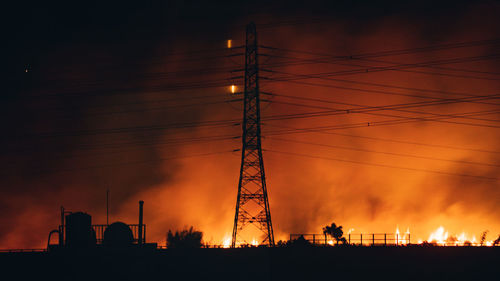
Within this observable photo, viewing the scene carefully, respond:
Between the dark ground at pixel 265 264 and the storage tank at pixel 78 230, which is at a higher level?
the storage tank at pixel 78 230

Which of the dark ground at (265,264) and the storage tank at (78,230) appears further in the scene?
the storage tank at (78,230)

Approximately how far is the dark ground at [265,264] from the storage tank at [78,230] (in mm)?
5093

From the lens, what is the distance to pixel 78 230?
5244 cm

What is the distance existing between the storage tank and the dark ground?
5.09 metres

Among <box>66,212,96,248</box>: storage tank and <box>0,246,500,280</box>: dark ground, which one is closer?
<box>0,246,500,280</box>: dark ground

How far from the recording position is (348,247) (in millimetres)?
49812

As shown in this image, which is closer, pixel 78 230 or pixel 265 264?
pixel 265 264

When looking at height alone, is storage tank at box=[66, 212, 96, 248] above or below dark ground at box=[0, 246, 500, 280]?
above

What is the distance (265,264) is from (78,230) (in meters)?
18.0

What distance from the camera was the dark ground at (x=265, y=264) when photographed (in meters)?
46.5

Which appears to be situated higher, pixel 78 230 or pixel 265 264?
pixel 78 230

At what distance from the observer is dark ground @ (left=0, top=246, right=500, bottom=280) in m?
46.5

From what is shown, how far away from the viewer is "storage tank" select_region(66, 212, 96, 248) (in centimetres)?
5212

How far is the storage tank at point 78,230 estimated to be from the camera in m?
52.1
